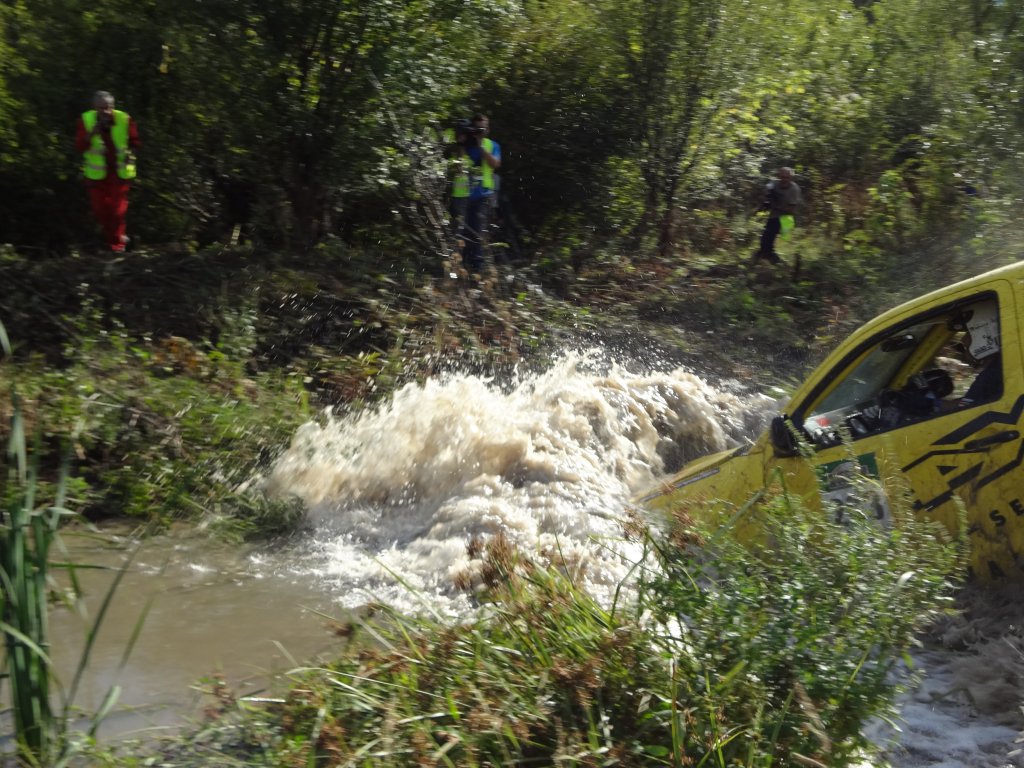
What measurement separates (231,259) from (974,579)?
28.7 ft

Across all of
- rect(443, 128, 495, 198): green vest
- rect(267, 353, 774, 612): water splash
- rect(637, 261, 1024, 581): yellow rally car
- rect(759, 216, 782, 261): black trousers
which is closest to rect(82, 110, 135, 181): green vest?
rect(443, 128, 495, 198): green vest

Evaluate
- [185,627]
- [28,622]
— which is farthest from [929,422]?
[185,627]

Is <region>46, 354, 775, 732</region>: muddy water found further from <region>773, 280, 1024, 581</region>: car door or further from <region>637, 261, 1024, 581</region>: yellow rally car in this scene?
<region>773, 280, 1024, 581</region>: car door

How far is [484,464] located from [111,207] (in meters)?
6.12

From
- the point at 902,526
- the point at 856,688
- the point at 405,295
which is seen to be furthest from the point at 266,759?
the point at 405,295

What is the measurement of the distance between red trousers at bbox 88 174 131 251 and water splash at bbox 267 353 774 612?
4499mm

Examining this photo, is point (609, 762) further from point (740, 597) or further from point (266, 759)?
point (266, 759)

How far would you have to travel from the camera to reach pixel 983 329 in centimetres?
480

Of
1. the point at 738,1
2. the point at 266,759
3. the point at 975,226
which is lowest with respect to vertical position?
the point at 266,759

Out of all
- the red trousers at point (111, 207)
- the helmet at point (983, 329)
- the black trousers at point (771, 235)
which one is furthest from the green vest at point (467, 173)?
the helmet at point (983, 329)

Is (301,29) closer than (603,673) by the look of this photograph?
No

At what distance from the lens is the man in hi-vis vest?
37.9ft

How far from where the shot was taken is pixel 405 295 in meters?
11.2

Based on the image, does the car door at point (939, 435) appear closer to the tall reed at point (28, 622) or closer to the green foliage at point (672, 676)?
the green foliage at point (672, 676)
